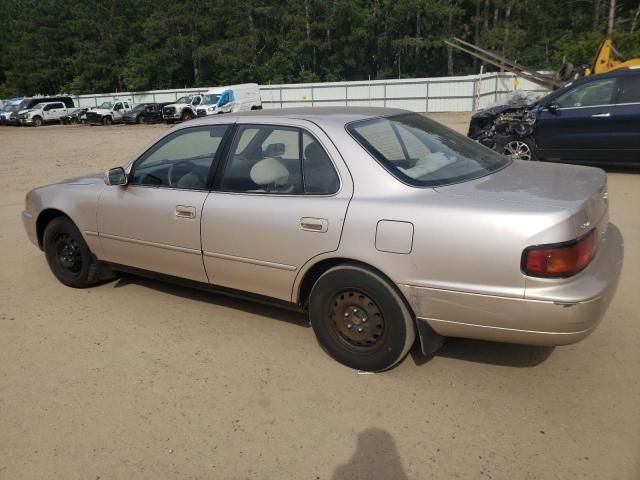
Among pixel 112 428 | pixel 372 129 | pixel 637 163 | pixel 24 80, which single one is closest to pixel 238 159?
pixel 372 129

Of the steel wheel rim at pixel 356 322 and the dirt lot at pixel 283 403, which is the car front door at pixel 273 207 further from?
the dirt lot at pixel 283 403

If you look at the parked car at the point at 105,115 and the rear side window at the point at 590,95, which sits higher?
the rear side window at the point at 590,95

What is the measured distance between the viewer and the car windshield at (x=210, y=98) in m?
31.1

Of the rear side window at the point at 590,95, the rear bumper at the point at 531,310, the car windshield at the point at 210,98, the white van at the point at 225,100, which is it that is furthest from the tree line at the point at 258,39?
the rear bumper at the point at 531,310

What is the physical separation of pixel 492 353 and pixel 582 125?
652 cm

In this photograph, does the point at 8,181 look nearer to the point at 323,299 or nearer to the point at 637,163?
the point at 323,299

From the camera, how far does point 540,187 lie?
3021 mm

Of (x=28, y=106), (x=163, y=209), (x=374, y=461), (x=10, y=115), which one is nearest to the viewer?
(x=374, y=461)

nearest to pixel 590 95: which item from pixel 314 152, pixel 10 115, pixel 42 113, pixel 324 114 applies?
pixel 324 114

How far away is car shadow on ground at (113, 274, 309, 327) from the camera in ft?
13.5

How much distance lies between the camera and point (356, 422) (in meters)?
2.84

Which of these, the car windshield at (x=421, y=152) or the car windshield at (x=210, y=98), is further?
the car windshield at (x=210, y=98)

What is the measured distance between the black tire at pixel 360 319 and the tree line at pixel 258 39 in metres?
50.4

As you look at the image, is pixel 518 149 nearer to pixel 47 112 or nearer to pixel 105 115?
pixel 105 115
